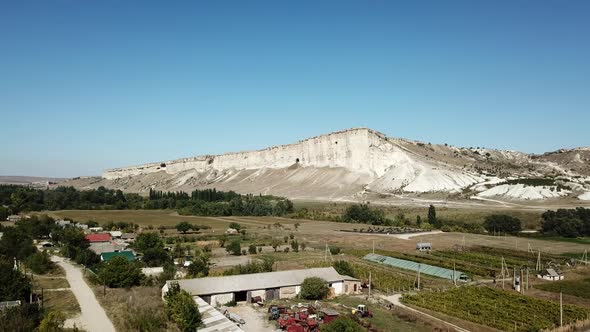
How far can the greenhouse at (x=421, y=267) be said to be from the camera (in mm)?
31805

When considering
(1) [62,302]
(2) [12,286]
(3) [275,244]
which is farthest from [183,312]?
(3) [275,244]

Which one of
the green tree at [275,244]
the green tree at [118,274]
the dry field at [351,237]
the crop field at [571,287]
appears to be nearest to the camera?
the green tree at [118,274]

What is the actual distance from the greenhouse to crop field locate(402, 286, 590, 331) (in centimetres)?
349

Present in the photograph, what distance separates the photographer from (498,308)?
23.9m

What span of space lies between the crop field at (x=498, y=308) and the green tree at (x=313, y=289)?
4.66 metres

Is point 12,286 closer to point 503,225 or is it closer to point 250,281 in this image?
point 250,281

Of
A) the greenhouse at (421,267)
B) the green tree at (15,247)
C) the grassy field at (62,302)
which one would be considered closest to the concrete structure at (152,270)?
the grassy field at (62,302)

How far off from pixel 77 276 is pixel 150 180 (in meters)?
131

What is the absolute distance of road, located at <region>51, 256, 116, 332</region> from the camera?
19750 mm

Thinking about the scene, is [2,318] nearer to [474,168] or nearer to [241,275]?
[241,275]

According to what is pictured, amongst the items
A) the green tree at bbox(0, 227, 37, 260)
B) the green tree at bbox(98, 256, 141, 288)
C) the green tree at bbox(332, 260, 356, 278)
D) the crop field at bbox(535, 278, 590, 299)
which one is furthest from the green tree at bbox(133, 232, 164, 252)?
the crop field at bbox(535, 278, 590, 299)

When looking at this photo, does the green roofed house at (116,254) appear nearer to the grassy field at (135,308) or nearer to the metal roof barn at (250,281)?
the grassy field at (135,308)

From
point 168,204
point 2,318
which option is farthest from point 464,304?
point 168,204

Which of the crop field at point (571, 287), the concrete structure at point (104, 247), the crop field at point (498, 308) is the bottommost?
the crop field at point (498, 308)
